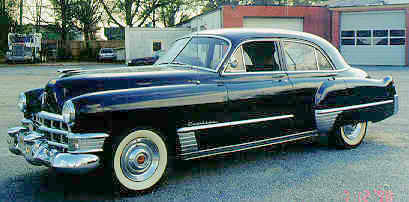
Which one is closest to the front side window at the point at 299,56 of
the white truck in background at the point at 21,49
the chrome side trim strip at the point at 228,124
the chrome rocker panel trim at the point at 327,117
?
the chrome rocker panel trim at the point at 327,117

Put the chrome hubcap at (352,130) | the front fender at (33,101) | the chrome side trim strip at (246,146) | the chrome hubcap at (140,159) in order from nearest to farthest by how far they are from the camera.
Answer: the chrome hubcap at (140,159), the chrome side trim strip at (246,146), the front fender at (33,101), the chrome hubcap at (352,130)

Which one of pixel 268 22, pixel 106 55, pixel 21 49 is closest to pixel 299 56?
pixel 268 22

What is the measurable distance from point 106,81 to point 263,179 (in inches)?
77.3

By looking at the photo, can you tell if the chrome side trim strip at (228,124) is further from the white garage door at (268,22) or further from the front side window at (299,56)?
the white garage door at (268,22)

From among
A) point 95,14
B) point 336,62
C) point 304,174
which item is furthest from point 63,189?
point 95,14

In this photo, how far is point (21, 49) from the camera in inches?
1548

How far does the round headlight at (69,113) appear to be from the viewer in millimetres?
4035

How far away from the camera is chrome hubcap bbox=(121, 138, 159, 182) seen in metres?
4.32

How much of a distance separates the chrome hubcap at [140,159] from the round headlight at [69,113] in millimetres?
579

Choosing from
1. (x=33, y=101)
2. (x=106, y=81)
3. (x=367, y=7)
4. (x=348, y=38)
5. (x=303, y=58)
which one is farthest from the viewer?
(x=348, y=38)

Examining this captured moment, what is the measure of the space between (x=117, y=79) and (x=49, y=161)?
1043mm

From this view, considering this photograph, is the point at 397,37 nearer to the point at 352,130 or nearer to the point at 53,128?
the point at 352,130

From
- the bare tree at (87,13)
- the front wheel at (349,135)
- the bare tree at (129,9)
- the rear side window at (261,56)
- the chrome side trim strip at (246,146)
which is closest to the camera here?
the chrome side trim strip at (246,146)

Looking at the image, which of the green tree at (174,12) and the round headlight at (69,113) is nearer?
the round headlight at (69,113)
